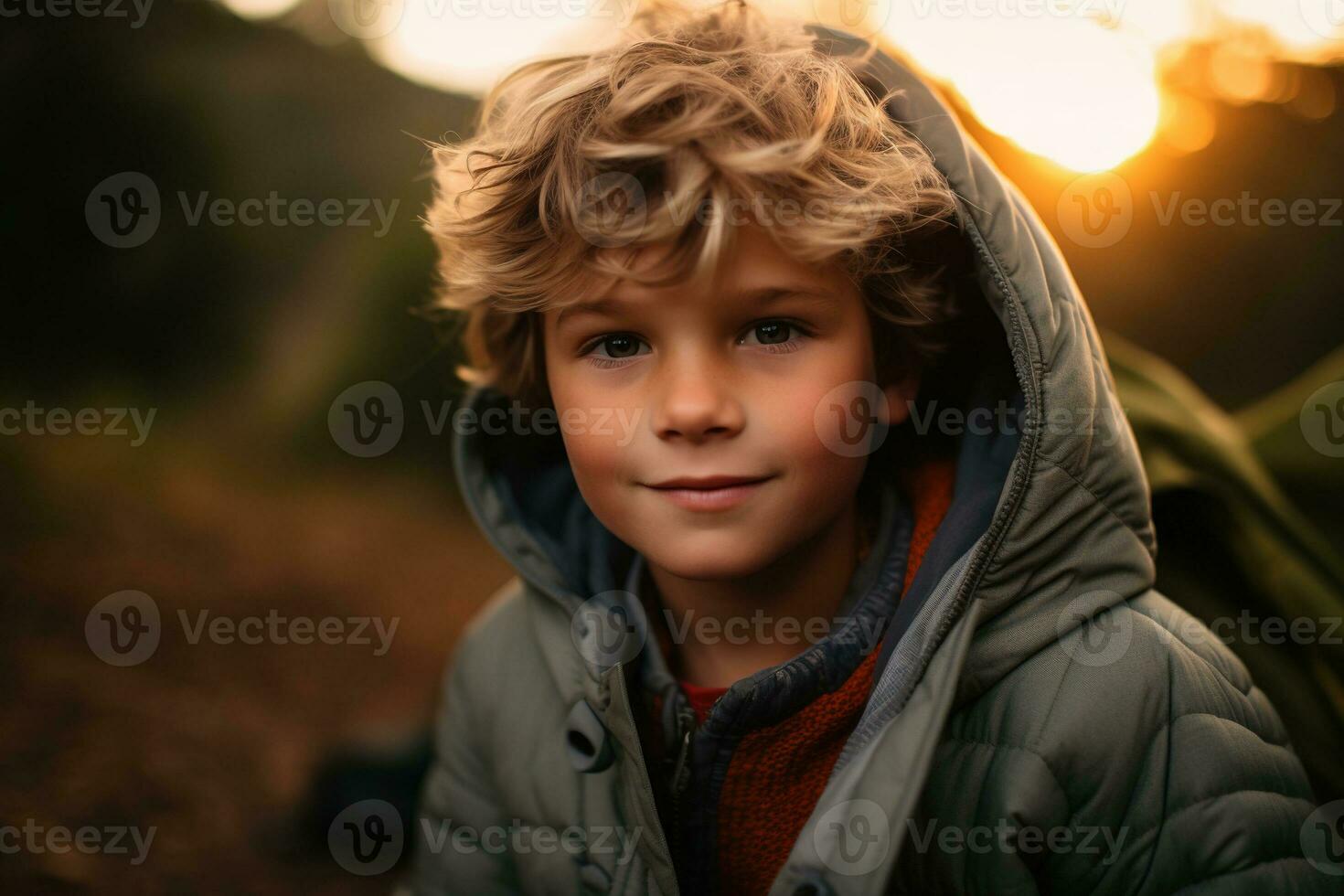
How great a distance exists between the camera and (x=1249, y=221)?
2.74 metres

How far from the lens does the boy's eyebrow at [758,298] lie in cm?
128

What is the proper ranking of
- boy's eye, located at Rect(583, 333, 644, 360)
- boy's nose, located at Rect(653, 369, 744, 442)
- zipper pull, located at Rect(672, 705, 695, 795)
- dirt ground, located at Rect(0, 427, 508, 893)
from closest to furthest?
boy's nose, located at Rect(653, 369, 744, 442), boy's eye, located at Rect(583, 333, 644, 360), zipper pull, located at Rect(672, 705, 695, 795), dirt ground, located at Rect(0, 427, 508, 893)

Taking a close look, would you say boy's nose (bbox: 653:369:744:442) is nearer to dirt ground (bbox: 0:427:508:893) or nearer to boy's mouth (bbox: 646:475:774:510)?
boy's mouth (bbox: 646:475:774:510)

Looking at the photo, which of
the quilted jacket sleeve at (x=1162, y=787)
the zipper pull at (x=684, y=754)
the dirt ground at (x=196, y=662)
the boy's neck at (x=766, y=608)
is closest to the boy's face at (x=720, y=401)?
the boy's neck at (x=766, y=608)

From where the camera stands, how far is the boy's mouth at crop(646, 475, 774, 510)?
4.33ft

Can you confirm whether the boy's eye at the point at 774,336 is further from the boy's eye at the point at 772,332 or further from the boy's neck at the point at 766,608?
the boy's neck at the point at 766,608

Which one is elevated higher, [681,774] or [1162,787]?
[1162,787]

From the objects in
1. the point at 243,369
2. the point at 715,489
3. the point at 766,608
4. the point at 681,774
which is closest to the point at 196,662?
the point at 243,369

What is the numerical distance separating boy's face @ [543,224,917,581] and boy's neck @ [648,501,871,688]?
0.48ft

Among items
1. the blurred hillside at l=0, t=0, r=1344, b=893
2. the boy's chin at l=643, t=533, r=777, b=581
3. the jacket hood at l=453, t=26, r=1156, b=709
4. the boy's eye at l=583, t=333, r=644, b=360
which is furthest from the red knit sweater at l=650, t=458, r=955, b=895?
the blurred hillside at l=0, t=0, r=1344, b=893

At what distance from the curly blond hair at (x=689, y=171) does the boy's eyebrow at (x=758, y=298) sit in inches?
1.0

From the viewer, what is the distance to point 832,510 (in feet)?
4.68

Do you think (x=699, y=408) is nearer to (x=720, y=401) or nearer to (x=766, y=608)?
(x=720, y=401)

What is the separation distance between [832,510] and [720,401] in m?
0.29
